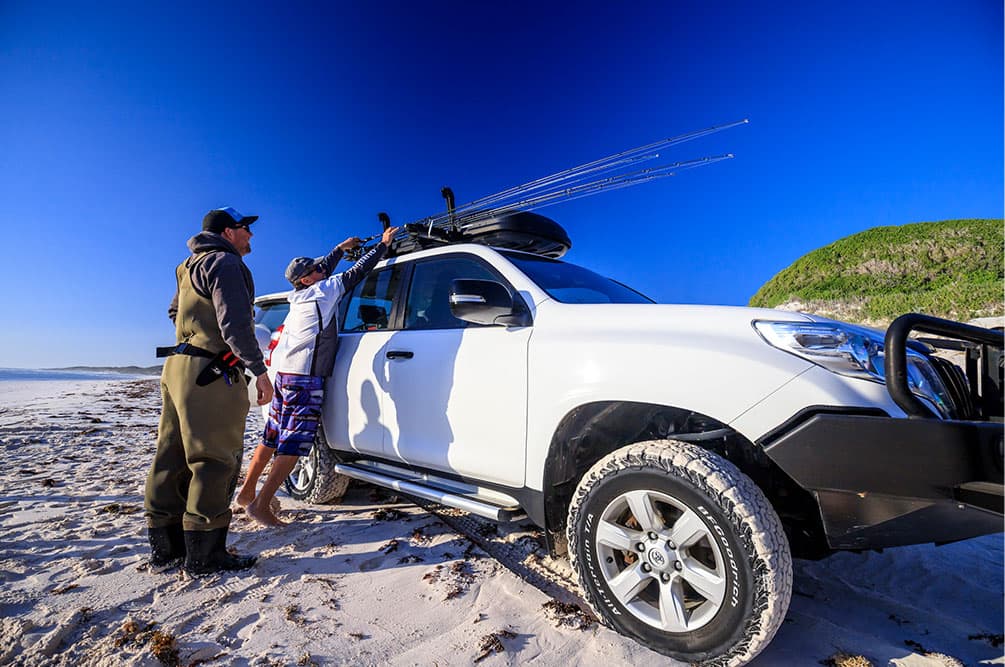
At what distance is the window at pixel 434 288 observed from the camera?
2.84 meters

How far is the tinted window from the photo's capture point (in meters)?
4.52

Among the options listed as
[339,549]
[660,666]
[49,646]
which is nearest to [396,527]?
[339,549]

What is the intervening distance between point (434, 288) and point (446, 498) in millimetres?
1335

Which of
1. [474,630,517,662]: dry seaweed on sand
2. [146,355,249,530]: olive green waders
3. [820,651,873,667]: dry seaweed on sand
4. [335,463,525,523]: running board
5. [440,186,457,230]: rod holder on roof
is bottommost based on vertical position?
[820,651,873,667]: dry seaweed on sand

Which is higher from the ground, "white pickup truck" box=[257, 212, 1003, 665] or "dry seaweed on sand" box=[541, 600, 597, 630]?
"white pickup truck" box=[257, 212, 1003, 665]

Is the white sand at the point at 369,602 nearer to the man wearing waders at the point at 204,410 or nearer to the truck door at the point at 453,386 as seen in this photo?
the man wearing waders at the point at 204,410

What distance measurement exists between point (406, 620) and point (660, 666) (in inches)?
41.4

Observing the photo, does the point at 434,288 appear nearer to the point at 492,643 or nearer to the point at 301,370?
the point at 301,370

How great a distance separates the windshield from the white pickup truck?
0.07 ft

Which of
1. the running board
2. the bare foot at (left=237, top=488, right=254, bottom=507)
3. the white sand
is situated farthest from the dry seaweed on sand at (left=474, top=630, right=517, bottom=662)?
the bare foot at (left=237, top=488, right=254, bottom=507)

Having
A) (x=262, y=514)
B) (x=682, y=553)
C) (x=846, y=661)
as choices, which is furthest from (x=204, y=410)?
(x=846, y=661)

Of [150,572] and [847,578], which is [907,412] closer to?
[847,578]

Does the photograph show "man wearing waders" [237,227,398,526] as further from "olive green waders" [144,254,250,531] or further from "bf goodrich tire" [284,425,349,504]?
"olive green waders" [144,254,250,531]

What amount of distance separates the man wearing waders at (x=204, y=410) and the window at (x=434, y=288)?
95 cm
